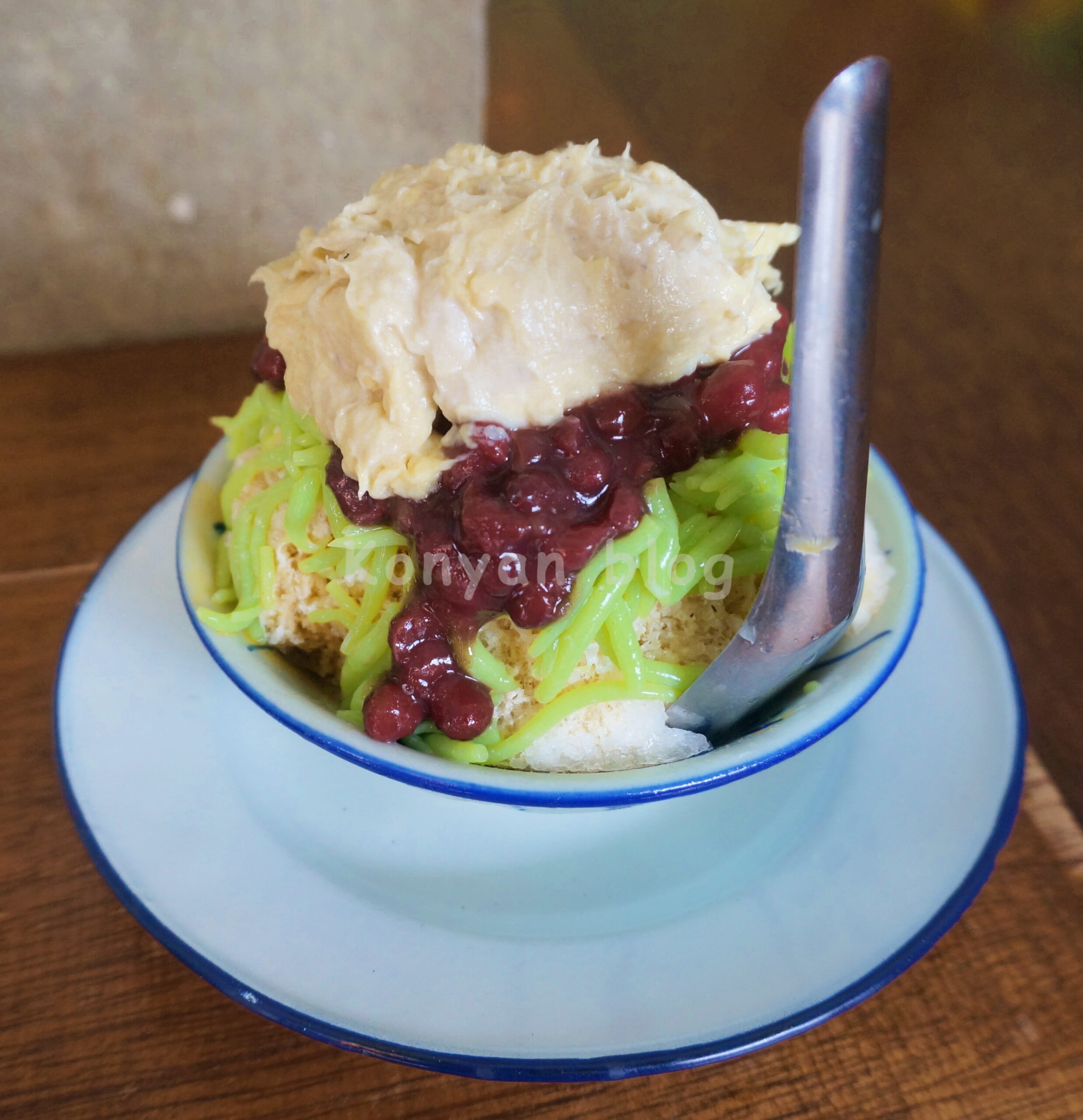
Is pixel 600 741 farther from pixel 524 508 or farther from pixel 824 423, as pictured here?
pixel 824 423

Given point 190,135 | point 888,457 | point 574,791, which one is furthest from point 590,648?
point 190,135

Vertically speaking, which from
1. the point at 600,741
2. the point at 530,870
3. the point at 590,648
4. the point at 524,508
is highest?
the point at 524,508

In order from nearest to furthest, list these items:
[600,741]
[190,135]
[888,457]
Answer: [600,741] < [888,457] < [190,135]

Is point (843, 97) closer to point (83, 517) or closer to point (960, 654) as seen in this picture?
point (960, 654)

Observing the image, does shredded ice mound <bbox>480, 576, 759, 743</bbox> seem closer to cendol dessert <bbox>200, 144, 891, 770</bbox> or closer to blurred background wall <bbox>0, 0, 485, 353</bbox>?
cendol dessert <bbox>200, 144, 891, 770</bbox>

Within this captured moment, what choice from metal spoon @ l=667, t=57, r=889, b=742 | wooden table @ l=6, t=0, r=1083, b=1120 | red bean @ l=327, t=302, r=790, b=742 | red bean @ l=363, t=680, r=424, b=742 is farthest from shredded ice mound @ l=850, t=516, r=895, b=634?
red bean @ l=363, t=680, r=424, b=742

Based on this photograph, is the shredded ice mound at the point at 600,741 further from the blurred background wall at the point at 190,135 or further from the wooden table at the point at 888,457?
the blurred background wall at the point at 190,135

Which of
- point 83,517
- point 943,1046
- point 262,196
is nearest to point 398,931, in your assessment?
point 943,1046
